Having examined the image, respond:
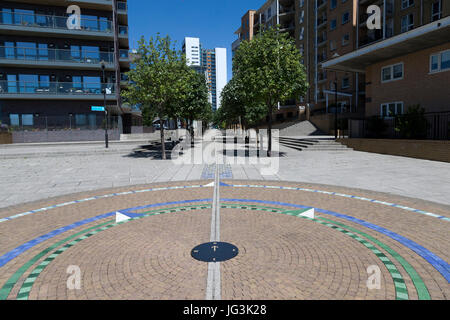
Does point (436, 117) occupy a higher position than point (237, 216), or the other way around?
point (436, 117)

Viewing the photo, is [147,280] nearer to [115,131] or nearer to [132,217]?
[132,217]

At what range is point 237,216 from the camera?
704 centimetres

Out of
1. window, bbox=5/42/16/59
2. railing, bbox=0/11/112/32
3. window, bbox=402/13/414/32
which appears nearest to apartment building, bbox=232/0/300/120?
window, bbox=402/13/414/32

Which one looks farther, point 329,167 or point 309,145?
point 309,145

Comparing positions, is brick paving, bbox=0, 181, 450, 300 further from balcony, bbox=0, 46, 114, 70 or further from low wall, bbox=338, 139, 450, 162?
balcony, bbox=0, 46, 114, 70

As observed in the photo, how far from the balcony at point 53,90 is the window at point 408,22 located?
35.8m

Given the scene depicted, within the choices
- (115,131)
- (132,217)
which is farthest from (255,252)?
(115,131)

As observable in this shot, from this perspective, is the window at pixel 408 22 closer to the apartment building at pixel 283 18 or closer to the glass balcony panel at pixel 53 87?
the apartment building at pixel 283 18

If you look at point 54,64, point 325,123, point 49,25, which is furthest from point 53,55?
point 325,123

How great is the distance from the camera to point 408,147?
60.0 feet

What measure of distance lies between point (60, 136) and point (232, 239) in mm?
34730

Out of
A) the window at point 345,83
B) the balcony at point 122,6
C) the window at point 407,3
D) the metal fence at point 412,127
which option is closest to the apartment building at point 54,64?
the balcony at point 122,6
